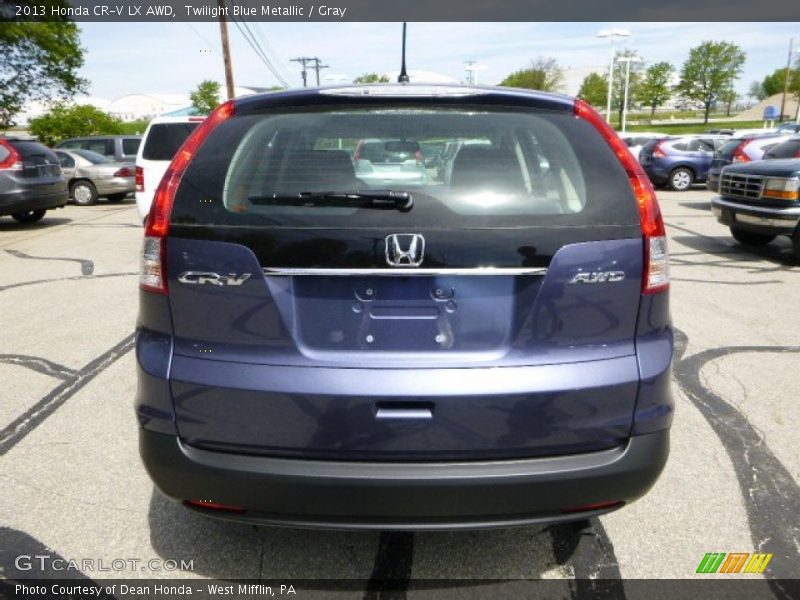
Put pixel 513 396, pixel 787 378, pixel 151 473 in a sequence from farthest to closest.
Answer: pixel 787 378, pixel 151 473, pixel 513 396

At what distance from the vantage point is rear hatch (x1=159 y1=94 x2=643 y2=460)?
2021 mm

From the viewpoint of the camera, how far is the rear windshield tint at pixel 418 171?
2084mm

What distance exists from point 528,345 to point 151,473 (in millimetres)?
1336

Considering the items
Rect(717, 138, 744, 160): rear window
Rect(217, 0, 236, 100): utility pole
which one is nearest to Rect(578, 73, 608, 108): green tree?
Rect(217, 0, 236, 100): utility pole

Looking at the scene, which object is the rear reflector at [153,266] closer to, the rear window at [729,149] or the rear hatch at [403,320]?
the rear hatch at [403,320]

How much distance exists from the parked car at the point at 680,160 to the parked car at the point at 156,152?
1336cm

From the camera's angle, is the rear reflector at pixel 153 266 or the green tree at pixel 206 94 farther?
the green tree at pixel 206 94

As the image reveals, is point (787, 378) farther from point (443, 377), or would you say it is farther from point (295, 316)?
point (295, 316)

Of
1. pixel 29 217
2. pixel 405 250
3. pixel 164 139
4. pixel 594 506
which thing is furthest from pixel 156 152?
pixel 594 506

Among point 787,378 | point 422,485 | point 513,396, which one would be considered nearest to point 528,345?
point 513,396

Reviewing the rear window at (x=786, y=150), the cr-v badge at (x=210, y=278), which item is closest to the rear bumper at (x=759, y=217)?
the rear window at (x=786, y=150)

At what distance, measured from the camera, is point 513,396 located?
201cm

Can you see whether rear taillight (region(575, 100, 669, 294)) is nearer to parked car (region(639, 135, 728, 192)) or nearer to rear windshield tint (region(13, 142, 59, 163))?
rear windshield tint (region(13, 142, 59, 163))

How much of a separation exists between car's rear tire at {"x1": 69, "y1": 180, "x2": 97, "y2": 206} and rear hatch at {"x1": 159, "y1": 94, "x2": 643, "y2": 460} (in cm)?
1685
